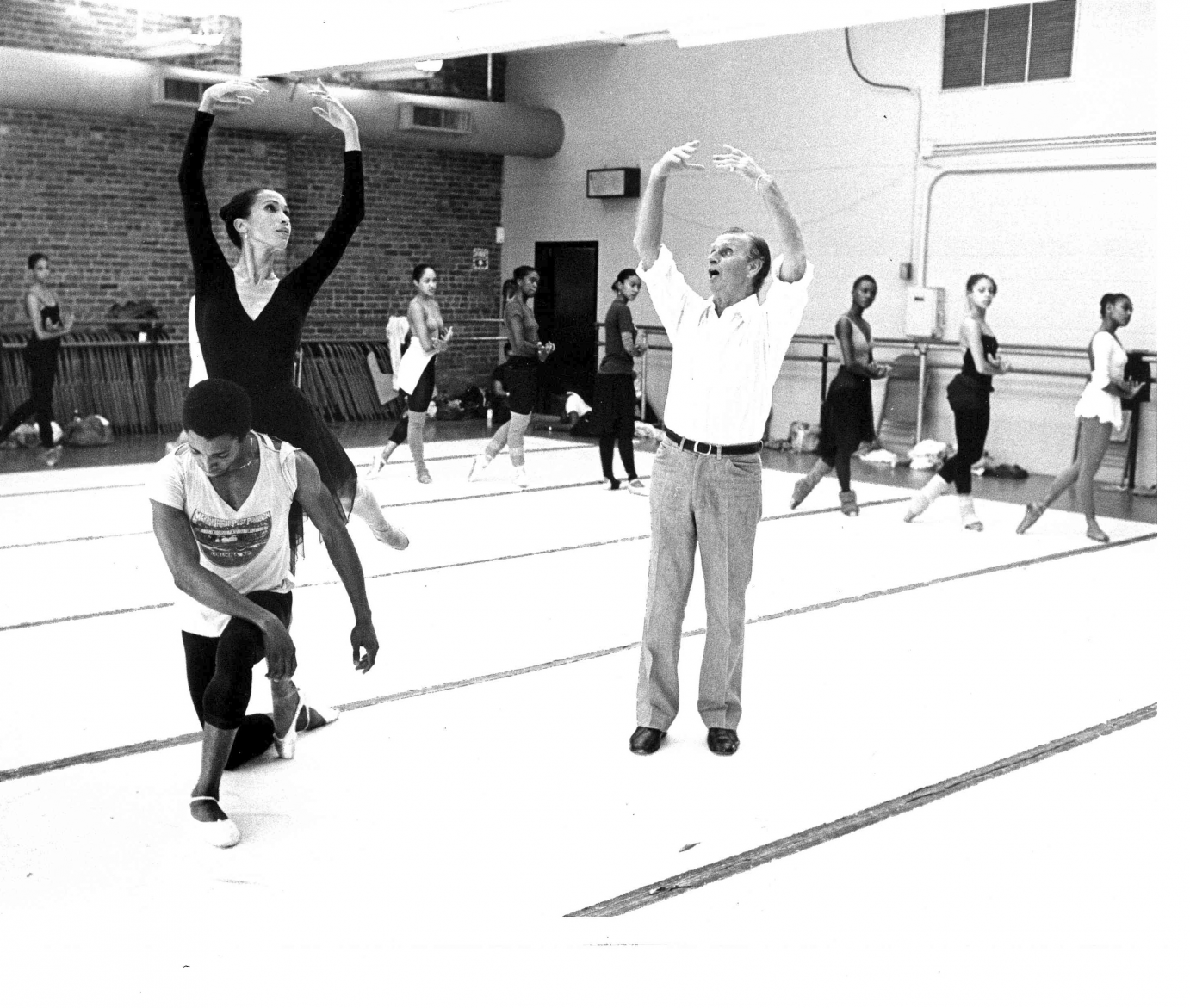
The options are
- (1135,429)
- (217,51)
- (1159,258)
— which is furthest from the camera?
(217,51)

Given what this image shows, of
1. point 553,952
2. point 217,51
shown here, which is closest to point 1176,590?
point 553,952

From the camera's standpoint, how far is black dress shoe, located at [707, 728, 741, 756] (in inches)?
189

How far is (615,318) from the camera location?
1023 centimetres

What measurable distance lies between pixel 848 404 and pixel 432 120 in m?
→ 7.00

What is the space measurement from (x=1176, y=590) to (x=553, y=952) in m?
1.86

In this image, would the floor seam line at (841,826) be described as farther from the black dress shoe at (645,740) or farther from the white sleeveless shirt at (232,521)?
the white sleeveless shirt at (232,521)

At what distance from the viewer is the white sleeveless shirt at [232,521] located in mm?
3875

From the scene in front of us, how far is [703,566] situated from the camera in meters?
4.67

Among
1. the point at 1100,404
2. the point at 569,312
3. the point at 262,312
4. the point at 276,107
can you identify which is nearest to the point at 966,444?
the point at 1100,404

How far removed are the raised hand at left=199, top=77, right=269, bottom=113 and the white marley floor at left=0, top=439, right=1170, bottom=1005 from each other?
1.97 meters

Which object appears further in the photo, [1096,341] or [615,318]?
[615,318]

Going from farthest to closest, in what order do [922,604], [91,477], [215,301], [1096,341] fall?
[91,477]
[1096,341]
[922,604]
[215,301]

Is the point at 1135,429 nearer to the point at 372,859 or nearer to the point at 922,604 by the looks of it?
the point at 922,604

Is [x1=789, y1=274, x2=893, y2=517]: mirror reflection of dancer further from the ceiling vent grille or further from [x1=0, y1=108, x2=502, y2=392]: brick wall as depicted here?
[x1=0, y1=108, x2=502, y2=392]: brick wall
